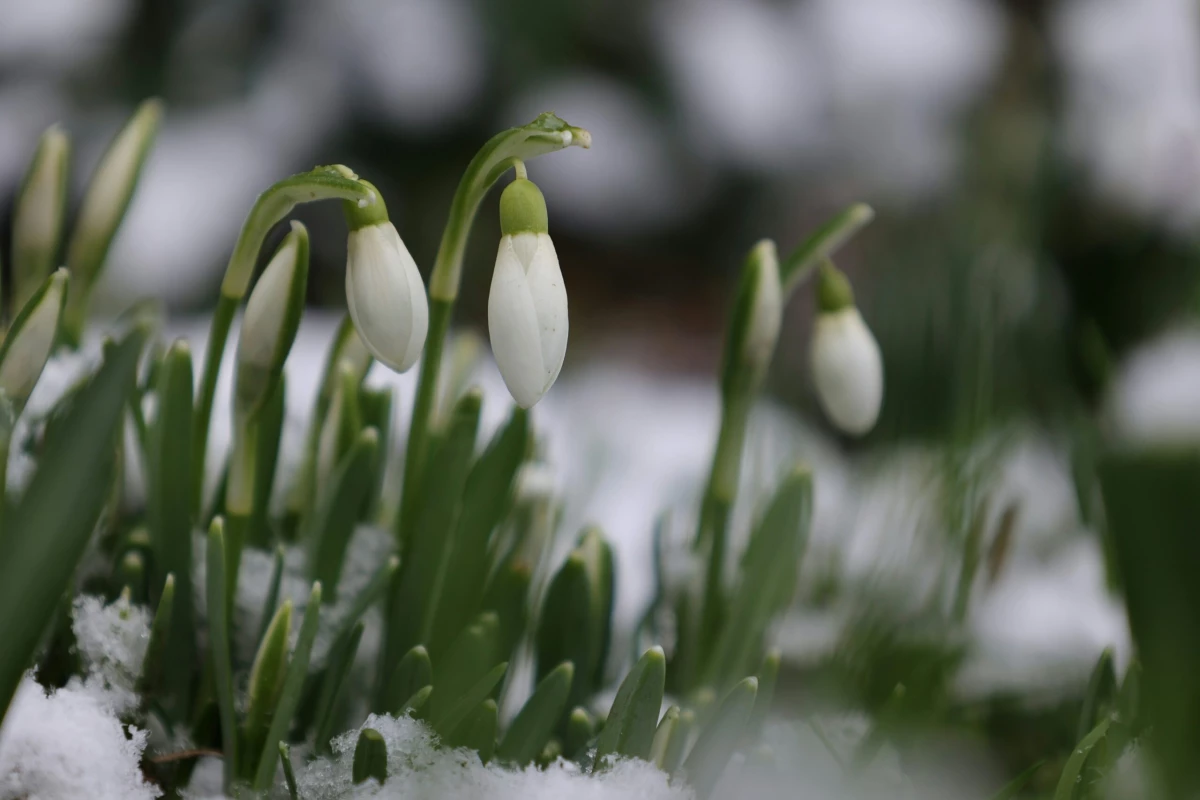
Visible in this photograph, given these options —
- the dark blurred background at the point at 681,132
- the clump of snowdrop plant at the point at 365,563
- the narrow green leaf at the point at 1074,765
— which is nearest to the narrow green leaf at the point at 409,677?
the clump of snowdrop plant at the point at 365,563

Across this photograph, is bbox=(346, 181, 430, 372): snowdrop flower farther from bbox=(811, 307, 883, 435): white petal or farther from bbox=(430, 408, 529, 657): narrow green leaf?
bbox=(811, 307, 883, 435): white petal

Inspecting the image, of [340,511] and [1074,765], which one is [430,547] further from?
[1074,765]

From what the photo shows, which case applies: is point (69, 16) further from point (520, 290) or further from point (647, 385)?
point (520, 290)

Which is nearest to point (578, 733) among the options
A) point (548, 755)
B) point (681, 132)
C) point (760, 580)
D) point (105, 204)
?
point (548, 755)

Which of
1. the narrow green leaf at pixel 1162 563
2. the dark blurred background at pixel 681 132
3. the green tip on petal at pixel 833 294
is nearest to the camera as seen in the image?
the narrow green leaf at pixel 1162 563

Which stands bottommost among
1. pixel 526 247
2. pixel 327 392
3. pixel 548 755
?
pixel 548 755

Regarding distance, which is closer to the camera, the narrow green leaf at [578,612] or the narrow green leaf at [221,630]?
the narrow green leaf at [221,630]

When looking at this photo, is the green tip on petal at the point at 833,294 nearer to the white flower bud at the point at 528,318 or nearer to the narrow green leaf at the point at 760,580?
the narrow green leaf at the point at 760,580
